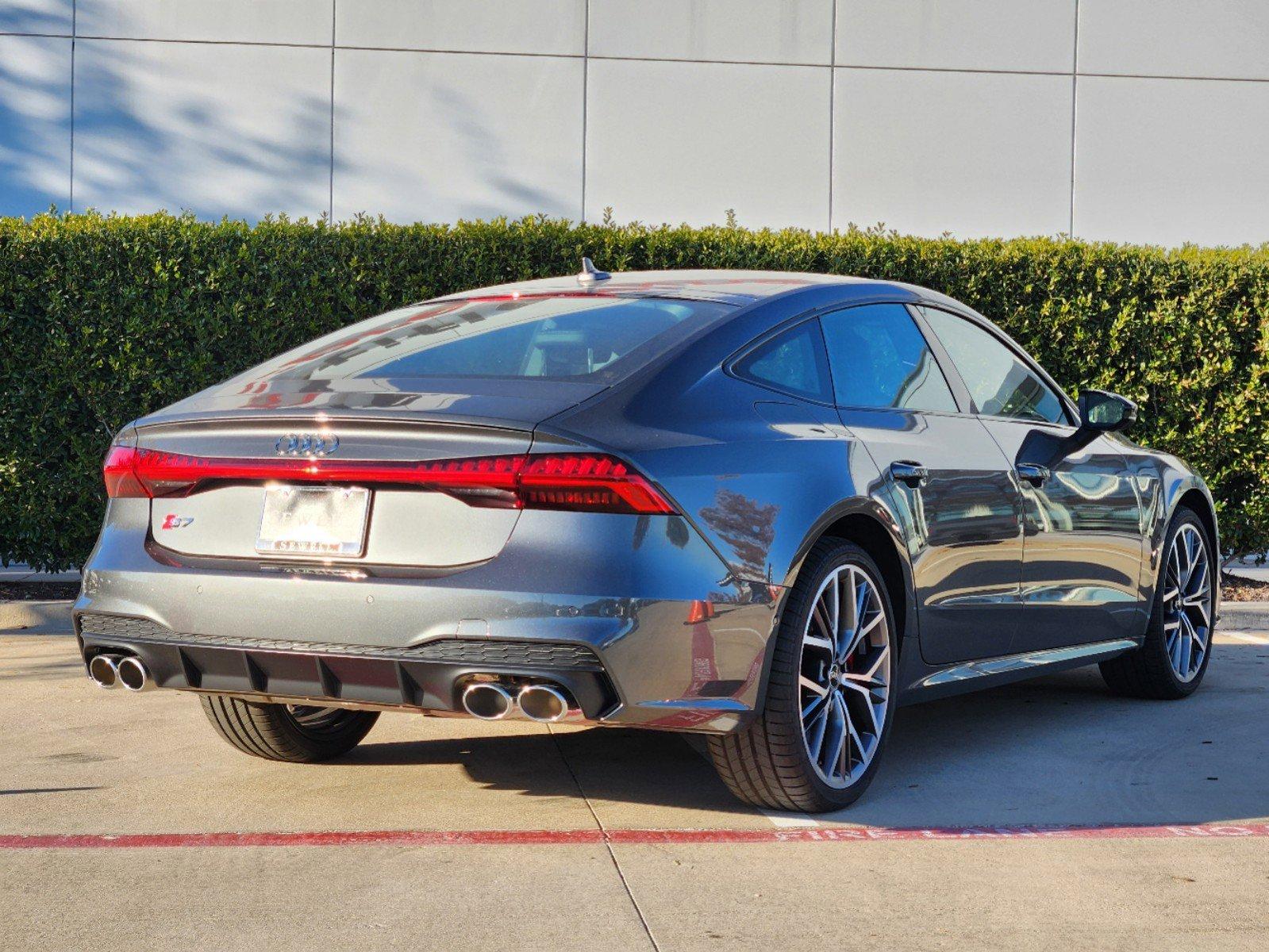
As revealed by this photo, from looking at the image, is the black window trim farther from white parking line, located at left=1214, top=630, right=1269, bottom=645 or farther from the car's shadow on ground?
white parking line, located at left=1214, top=630, right=1269, bottom=645

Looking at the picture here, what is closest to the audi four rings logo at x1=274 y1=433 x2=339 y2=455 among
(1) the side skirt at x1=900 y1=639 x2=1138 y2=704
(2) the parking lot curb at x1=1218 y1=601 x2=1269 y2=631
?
(1) the side skirt at x1=900 y1=639 x2=1138 y2=704

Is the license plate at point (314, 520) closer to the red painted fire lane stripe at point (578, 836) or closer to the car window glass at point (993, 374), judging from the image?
the red painted fire lane stripe at point (578, 836)

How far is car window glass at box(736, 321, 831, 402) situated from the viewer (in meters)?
4.73

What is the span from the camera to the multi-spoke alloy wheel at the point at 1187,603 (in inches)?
270

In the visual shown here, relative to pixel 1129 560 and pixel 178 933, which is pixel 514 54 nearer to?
pixel 1129 560

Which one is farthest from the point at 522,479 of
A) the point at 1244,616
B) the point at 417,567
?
the point at 1244,616

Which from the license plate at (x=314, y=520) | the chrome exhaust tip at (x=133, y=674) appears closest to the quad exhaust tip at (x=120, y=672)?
the chrome exhaust tip at (x=133, y=674)

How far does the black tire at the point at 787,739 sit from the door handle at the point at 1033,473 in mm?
1160

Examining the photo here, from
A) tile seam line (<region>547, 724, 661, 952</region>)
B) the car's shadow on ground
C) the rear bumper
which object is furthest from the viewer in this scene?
the car's shadow on ground

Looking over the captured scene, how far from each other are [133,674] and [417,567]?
36.8 inches

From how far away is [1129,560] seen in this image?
20.9 ft

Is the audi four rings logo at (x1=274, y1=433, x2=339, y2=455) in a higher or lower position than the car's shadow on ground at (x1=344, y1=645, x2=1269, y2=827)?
higher

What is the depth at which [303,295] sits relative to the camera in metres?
9.49

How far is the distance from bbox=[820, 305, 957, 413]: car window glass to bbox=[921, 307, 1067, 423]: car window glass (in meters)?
0.20
